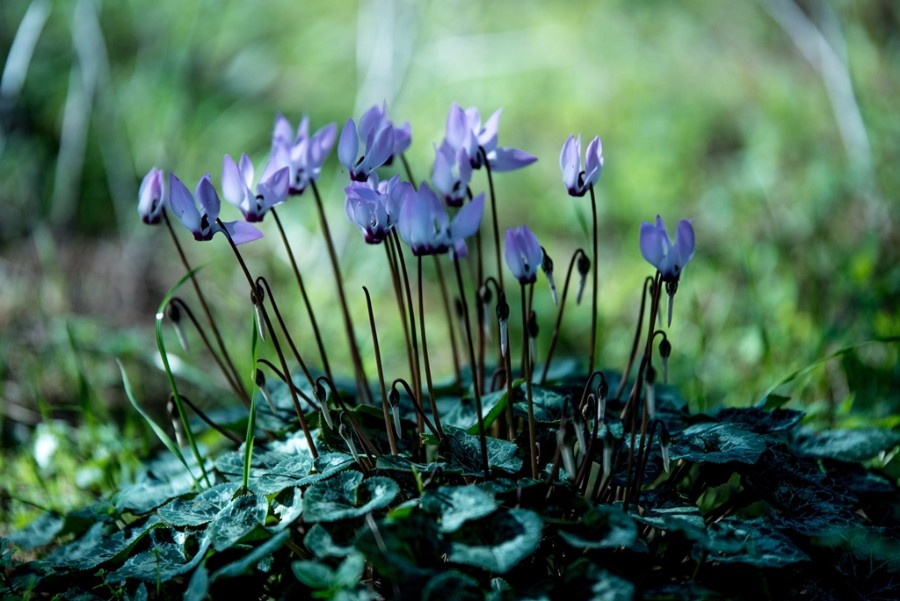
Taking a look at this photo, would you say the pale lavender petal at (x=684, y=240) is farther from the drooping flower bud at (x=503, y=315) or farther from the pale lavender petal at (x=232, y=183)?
the pale lavender petal at (x=232, y=183)

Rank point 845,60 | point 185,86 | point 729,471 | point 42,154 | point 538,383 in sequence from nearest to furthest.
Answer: point 729,471 → point 538,383 → point 845,60 → point 42,154 → point 185,86

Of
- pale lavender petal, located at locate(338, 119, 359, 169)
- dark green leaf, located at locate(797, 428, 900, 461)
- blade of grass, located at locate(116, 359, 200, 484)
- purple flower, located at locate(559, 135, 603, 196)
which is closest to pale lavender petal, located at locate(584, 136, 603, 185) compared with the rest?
purple flower, located at locate(559, 135, 603, 196)

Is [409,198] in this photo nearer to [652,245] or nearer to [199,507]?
[652,245]

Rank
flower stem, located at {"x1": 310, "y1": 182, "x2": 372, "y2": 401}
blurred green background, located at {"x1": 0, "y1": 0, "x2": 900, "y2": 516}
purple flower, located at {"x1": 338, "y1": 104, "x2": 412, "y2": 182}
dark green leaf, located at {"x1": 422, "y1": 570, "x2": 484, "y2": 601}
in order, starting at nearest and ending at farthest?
dark green leaf, located at {"x1": 422, "y1": 570, "x2": 484, "y2": 601} → purple flower, located at {"x1": 338, "y1": 104, "x2": 412, "y2": 182} → flower stem, located at {"x1": 310, "y1": 182, "x2": 372, "y2": 401} → blurred green background, located at {"x1": 0, "y1": 0, "x2": 900, "y2": 516}

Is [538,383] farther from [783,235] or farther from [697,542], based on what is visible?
[783,235]

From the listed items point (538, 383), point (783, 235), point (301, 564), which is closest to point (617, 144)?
point (783, 235)

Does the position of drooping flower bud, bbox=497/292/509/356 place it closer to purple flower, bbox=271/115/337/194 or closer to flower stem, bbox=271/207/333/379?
flower stem, bbox=271/207/333/379

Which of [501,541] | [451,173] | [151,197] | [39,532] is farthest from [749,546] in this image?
[39,532]
